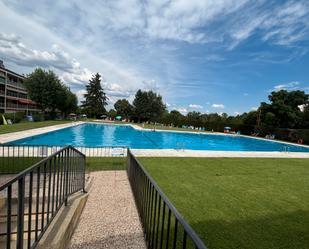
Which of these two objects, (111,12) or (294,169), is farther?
(111,12)

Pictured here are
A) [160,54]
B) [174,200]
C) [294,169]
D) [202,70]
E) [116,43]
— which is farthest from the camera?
[202,70]

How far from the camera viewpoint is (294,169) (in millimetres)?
7875

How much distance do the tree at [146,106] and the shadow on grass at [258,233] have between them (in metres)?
45.7

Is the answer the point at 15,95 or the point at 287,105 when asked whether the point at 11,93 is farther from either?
the point at 287,105

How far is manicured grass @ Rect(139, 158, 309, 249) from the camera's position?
2958 mm

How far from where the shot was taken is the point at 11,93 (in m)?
40.4

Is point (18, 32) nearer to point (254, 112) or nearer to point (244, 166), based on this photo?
point (244, 166)

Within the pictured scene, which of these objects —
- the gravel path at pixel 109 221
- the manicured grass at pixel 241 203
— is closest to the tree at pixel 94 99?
the manicured grass at pixel 241 203

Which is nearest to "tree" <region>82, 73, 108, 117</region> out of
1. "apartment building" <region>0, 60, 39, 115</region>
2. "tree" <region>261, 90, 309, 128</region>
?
"apartment building" <region>0, 60, 39, 115</region>

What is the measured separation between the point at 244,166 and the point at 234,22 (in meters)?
7.88

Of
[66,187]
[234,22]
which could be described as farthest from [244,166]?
[234,22]

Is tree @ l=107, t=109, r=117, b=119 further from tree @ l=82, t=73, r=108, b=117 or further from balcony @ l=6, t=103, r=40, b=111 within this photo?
balcony @ l=6, t=103, r=40, b=111

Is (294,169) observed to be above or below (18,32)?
below

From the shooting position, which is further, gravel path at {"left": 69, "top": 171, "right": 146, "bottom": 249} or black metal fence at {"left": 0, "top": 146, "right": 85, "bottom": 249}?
gravel path at {"left": 69, "top": 171, "right": 146, "bottom": 249}
